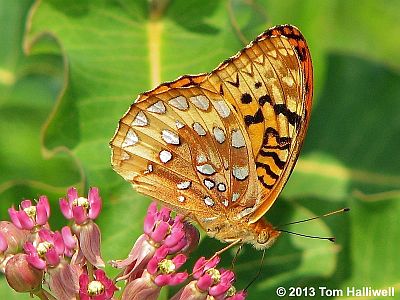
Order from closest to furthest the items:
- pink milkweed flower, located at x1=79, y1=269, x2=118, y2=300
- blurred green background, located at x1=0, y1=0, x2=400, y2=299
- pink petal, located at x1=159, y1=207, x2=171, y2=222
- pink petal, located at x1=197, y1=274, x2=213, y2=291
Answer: pink milkweed flower, located at x1=79, y1=269, x2=118, y2=300, pink petal, located at x1=197, y1=274, x2=213, y2=291, pink petal, located at x1=159, y1=207, x2=171, y2=222, blurred green background, located at x1=0, y1=0, x2=400, y2=299

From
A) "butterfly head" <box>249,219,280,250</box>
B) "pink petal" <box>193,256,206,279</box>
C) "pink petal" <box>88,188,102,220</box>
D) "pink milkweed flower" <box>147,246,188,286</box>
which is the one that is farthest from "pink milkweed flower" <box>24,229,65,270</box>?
"butterfly head" <box>249,219,280,250</box>

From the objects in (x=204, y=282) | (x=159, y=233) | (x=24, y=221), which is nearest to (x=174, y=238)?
(x=159, y=233)

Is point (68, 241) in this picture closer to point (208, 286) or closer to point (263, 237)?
point (208, 286)

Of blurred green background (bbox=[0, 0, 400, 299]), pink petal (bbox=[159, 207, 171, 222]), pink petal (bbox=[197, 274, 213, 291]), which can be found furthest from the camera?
blurred green background (bbox=[0, 0, 400, 299])

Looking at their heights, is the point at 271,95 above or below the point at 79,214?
above

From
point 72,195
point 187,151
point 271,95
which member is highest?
point 271,95

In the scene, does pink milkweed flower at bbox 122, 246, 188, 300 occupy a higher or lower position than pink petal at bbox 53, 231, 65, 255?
lower

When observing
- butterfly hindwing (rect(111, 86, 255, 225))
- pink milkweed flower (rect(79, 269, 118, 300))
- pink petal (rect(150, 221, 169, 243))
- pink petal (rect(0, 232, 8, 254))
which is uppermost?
butterfly hindwing (rect(111, 86, 255, 225))

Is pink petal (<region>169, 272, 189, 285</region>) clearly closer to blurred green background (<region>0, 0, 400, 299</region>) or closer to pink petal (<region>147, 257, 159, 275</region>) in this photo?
pink petal (<region>147, 257, 159, 275</region>)
